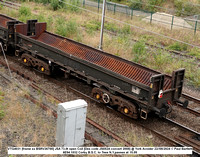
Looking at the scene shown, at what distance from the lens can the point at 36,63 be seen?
42.8 feet

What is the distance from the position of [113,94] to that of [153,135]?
1.99 meters

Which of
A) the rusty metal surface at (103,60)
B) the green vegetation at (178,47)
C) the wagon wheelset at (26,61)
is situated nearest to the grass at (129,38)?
the green vegetation at (178,47)

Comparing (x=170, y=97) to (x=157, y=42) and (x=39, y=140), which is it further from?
(x=157, y=42)

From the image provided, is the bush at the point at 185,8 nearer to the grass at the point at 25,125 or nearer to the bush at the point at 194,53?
the bush at the point at 194,53

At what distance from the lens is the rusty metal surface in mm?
10673

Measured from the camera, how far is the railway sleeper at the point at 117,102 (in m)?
9.63

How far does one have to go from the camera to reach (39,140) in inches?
317

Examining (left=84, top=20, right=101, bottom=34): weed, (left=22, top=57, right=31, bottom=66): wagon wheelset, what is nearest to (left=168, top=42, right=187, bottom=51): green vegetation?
(left=84, top=20, right=101, bottom=34): weed

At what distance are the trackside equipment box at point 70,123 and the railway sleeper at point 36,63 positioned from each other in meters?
5.11

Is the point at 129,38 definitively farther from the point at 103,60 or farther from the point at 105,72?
the point at 105,72

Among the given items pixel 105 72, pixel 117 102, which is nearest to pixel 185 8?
pixel 105 72

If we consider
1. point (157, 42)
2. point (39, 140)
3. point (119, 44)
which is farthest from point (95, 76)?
point (157, 42)

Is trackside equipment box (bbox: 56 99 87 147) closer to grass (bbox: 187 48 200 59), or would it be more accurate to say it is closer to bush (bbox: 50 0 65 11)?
grass (bbox: 187 48 200 59)

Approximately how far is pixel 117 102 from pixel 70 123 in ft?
9.14
